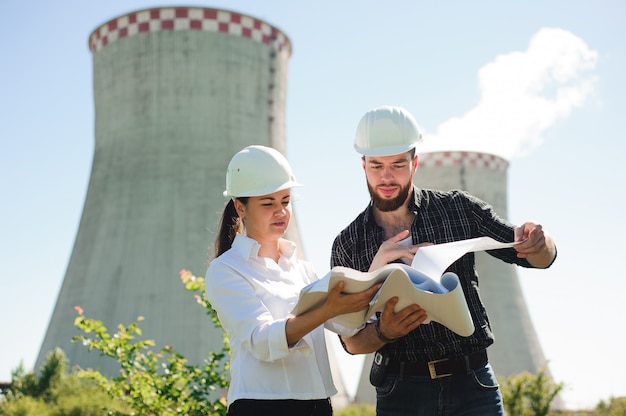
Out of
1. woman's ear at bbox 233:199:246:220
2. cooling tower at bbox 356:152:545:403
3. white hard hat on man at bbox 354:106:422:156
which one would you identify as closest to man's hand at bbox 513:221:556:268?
white hard hat on man at bbox 354:106:422:156

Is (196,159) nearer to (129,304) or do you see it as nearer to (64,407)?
(129,304)

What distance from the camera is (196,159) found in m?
11.5

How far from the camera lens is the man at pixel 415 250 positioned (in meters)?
2.48

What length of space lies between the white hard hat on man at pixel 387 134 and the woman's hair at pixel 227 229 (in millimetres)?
459

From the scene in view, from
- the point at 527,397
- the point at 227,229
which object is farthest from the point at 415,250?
the point at 527,397

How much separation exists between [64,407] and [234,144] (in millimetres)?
4990

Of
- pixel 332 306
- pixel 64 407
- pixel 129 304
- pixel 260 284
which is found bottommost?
pixel 332 306

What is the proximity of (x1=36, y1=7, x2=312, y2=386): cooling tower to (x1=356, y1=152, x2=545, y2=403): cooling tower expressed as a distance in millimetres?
6233

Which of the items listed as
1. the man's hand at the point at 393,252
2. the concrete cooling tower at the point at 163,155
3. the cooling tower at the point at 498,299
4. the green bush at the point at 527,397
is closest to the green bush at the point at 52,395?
the concrete cooling tower at the point at 163,155

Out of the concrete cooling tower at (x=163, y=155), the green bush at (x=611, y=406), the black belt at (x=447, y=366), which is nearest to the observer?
the black belt at (x=447, y=366)

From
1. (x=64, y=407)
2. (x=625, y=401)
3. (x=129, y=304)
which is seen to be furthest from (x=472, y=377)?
(x=129, y=304)

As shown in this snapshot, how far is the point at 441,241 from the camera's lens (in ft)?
8.48

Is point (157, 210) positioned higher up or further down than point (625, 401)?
higher up

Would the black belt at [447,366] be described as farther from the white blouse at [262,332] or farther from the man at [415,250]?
the white blouse at [262,332]
